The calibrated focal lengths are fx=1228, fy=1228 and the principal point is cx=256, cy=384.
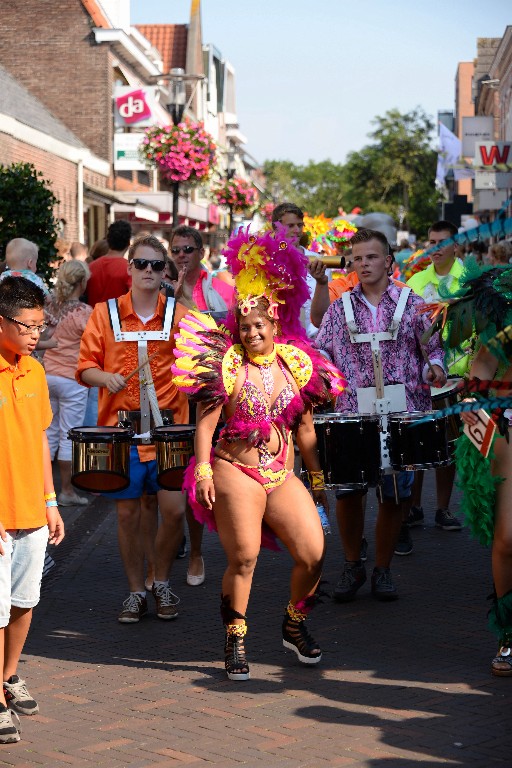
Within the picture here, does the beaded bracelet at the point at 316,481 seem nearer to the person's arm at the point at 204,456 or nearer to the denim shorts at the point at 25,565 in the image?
the person's arm at the point at 204,456

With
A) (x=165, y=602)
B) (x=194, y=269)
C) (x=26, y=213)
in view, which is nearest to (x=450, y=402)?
(x=194, y=269)

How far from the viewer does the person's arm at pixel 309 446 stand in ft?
19.6

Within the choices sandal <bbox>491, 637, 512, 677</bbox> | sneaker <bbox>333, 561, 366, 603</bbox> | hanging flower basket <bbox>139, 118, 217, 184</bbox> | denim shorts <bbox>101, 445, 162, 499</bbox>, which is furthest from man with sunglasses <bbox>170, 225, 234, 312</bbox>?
hanging flower basket <bbox>139, 118, 217, 184</bbox>

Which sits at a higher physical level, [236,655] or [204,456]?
[204,456]

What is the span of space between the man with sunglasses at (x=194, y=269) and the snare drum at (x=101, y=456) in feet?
6.12

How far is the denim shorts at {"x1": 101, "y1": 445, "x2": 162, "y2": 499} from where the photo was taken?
679cm

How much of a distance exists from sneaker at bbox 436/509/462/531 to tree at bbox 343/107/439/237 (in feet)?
205

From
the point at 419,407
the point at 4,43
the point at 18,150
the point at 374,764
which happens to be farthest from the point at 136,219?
the point at 374,764

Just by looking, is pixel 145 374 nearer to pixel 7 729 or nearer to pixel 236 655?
pixel 236 655

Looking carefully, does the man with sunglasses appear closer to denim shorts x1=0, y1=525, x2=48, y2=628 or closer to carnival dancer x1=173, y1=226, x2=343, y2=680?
carnival dancer x1=173, y1=226, x2=343, y2=680

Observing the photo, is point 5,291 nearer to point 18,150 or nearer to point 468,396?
point 468,396

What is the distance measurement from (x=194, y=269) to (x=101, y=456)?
2.13m

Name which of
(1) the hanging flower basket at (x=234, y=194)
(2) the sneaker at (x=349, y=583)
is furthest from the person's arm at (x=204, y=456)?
(1) the hanging flower basket at (x=234, y=194)

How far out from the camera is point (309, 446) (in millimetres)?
6027
